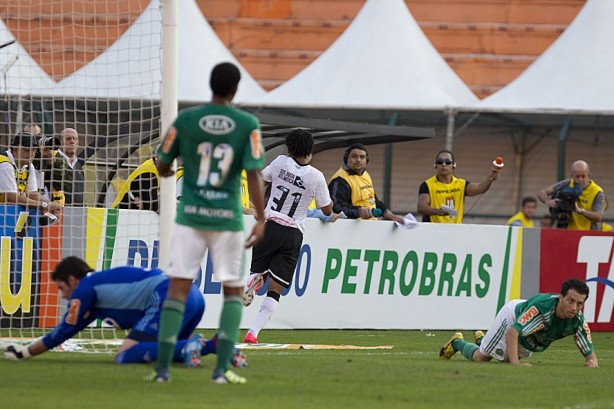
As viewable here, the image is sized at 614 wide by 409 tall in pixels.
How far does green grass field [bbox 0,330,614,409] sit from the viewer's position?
753 centimetres

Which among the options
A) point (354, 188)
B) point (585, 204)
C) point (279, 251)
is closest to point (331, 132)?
point (354, 188)

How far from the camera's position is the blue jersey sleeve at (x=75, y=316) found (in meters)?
8.95

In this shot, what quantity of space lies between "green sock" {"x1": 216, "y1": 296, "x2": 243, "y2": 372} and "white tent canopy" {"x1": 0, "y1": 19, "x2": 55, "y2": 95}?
5.80 m

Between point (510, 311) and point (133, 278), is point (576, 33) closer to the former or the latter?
point (510, 311)

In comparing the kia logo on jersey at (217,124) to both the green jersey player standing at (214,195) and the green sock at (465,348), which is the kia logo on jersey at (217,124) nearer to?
the green jersey player standing at (214,195)

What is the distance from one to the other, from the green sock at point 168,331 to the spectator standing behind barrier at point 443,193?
9.22 meters

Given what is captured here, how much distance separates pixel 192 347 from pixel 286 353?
2.55 metres

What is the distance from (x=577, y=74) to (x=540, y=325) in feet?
46.0

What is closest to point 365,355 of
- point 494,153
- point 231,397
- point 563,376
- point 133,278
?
point 563,376

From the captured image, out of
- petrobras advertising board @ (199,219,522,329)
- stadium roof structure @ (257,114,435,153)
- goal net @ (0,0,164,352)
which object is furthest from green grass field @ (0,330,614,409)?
stadium roof structure @ (257,114,435,153)

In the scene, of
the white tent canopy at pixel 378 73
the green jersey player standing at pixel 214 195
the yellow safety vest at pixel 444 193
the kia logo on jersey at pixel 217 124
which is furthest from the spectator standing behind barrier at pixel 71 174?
the white tent canopy at pixel 378 73

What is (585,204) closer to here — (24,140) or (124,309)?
(24,140)

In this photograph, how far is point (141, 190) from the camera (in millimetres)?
12508

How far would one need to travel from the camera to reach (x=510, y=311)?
1113 centimetres
